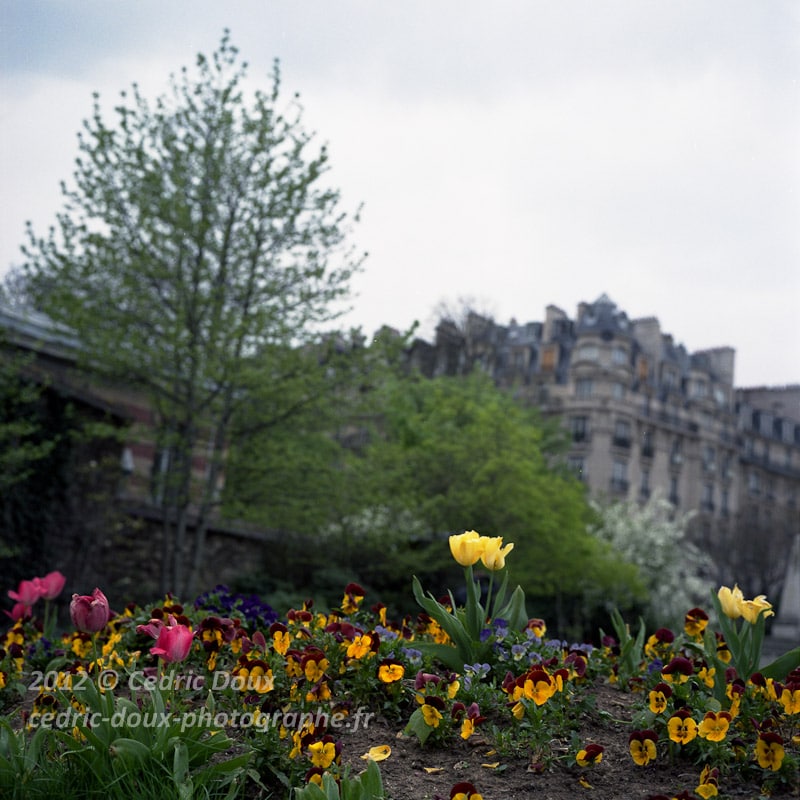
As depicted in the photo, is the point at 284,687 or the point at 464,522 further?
the point at 464,522

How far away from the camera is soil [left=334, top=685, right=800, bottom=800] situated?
148 inches

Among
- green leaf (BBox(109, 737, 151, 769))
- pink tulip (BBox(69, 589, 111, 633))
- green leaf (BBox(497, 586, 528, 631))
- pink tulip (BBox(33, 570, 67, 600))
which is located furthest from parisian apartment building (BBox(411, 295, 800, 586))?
green leaf (BBox(109, 737, 151, 769))

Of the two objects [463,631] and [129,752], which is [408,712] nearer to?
[463,631]

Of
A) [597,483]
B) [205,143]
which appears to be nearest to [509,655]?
[205,143]

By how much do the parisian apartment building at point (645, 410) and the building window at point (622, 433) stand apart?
6cm

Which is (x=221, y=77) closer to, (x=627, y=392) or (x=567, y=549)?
(x=567, y=549)

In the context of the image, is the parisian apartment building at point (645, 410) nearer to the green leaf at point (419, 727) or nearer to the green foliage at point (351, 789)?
the green leaf at point (419, 727)

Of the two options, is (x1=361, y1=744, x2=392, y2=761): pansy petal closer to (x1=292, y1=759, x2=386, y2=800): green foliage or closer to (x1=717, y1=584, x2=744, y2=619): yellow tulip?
(x1=292, y1=759, x2=386, y2=800): green foliage

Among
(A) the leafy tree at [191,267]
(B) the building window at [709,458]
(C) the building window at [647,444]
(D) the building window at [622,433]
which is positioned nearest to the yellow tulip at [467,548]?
(A) the leafy tree at [191,267]

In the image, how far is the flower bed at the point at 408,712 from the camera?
12.4 ft

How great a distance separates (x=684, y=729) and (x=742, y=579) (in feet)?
168

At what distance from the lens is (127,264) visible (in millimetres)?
15883

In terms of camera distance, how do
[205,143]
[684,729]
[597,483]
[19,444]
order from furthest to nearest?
[597,483] < [205,143] < [19,444] < [684,729]

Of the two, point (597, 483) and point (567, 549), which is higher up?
point (597, 483)
